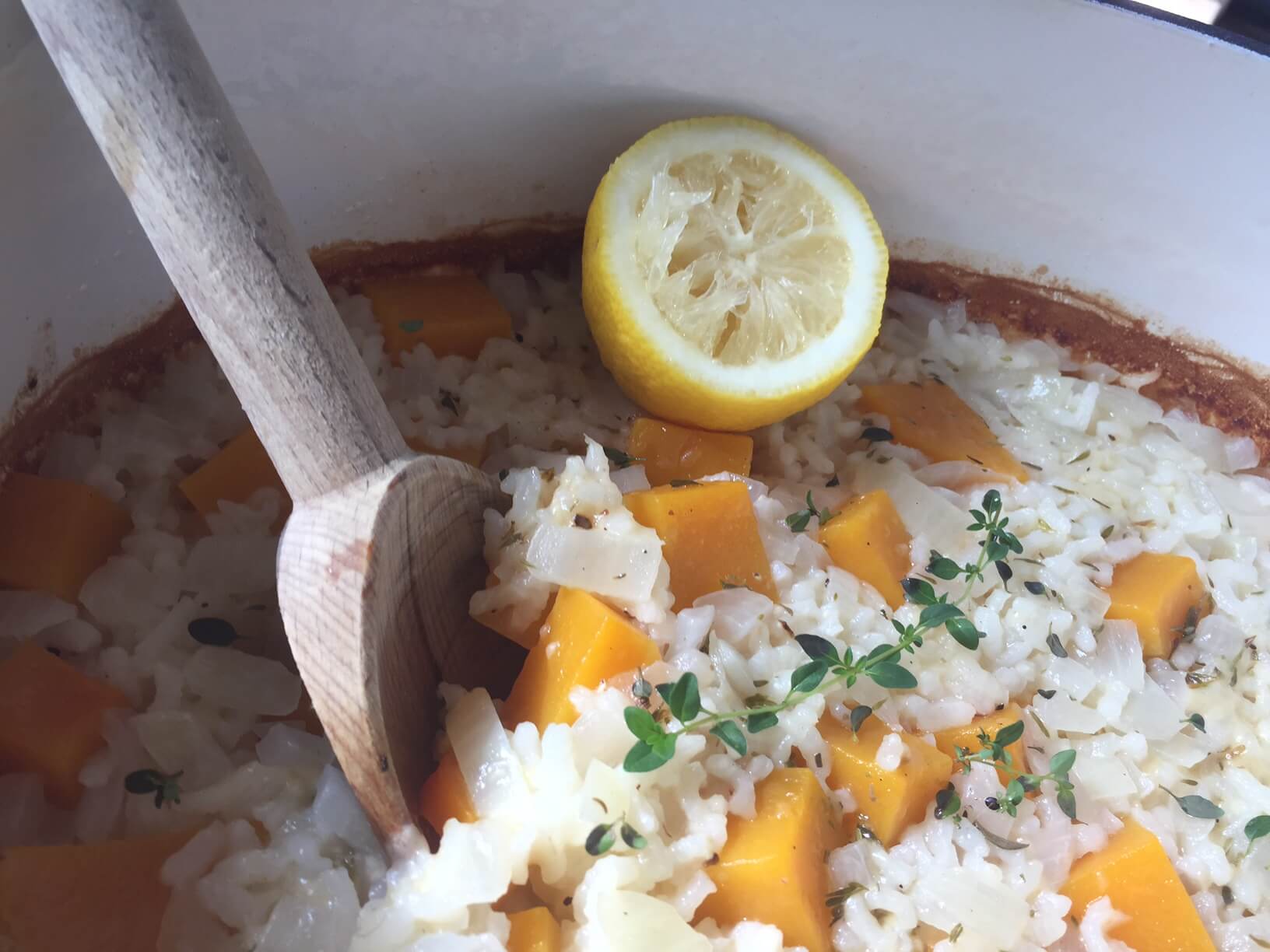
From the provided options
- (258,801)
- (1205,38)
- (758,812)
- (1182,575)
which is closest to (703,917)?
(758,812)

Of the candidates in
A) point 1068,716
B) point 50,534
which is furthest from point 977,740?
point 50,534

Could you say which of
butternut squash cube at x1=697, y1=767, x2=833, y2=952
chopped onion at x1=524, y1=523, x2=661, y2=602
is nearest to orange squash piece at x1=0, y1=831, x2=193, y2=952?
chopped onion at x1=524, y1=523, x2=661, y2=602

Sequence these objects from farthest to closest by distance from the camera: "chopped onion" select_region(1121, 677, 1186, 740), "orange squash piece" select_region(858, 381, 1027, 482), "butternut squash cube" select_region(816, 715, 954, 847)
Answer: "orange squash piece" select_region(858, 381, 1027, 482) < "chopped onion" select_region(1121, 677, 1186, 740) < "butternut squash cube" select_region(816, 715, 954, 847)

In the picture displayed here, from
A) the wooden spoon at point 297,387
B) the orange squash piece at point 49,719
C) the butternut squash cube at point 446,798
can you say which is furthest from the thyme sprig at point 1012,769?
the orange squash piece at point 49,719

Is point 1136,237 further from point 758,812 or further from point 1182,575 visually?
point 758,812

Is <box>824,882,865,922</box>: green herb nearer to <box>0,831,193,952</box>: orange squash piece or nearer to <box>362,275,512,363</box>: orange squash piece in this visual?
<box>0,831,193,952</box>: orange squash piece

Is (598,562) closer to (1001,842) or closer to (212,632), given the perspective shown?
(212,632)
